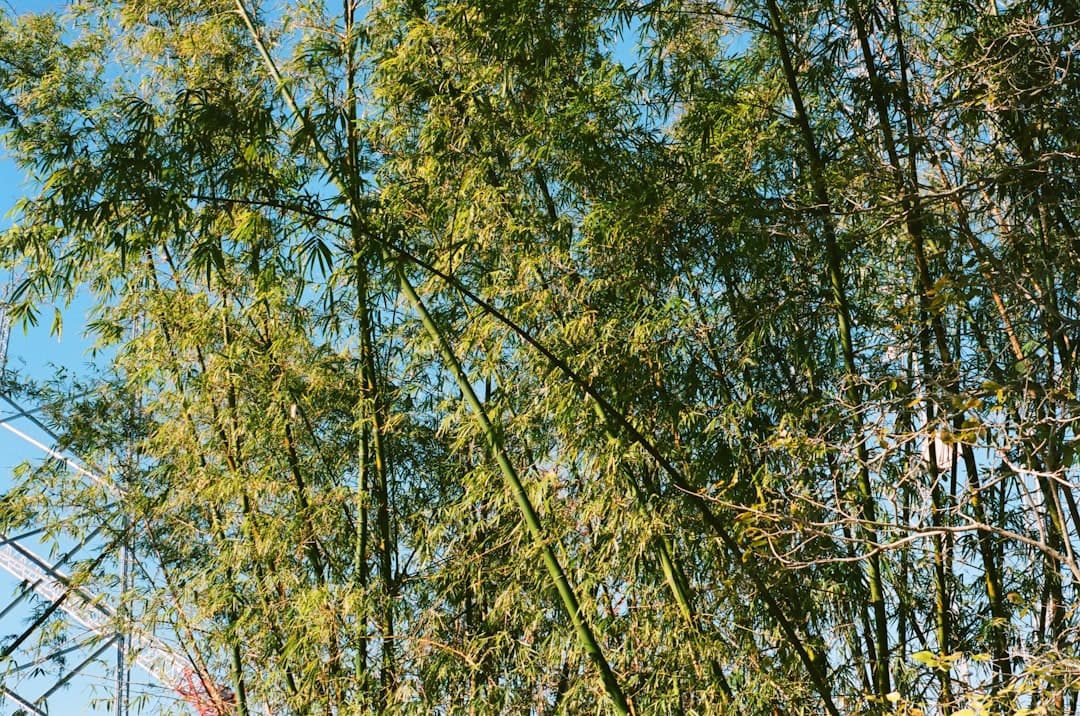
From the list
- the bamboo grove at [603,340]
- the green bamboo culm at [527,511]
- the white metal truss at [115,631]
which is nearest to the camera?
the bamboo grove at [603,340]

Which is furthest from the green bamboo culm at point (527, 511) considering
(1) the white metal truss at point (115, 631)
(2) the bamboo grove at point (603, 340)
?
(1) the white metal truss at point (115, 631)

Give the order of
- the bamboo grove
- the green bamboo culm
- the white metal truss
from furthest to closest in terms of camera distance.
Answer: the white metal truss
the green bamboo culm
the bamboo grove

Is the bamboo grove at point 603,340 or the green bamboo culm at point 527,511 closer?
the bamboo grove at point 603,340

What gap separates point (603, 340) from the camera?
12.3 feet

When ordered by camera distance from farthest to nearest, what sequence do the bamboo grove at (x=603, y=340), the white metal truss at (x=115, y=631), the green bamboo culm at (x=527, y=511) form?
the white metal truss at (x=115, y=631) → the green bamboo culm at (x=527, y=511) → the bamboo grove at (x=603, y=340)

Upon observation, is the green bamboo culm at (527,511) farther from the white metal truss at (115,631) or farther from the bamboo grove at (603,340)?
the white metal truss at (115,631)

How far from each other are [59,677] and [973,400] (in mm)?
5866

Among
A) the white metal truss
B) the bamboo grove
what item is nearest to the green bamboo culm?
the bamboo grove

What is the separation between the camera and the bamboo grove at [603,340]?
3332mm

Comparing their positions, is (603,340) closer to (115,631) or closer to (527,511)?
(527,511)

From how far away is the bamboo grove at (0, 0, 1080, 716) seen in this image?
10.9 feet

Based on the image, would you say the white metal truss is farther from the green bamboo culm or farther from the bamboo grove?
the green bamboo culm

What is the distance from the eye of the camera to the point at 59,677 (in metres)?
6.49

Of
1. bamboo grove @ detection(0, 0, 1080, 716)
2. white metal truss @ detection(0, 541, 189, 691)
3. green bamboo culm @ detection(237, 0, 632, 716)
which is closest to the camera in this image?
bamboo grove @ detection(0, 0, 1080, 716)
